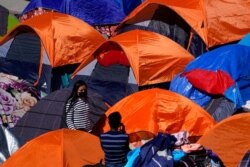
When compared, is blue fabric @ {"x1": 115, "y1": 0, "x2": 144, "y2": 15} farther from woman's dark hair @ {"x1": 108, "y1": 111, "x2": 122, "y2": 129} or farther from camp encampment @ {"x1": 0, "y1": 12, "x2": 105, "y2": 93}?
woman's dark hair @ {"x1": 108, "y1": 111, "x2": 122, "y2": 129}

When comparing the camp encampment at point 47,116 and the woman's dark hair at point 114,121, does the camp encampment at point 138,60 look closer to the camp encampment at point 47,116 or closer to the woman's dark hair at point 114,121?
the camp encampment at point 47,116

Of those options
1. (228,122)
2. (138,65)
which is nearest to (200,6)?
(138,65)

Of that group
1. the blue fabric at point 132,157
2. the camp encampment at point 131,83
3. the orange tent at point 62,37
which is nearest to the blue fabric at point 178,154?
the camp encampment at point 131,83

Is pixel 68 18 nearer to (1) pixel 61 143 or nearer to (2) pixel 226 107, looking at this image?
(2) pixel 226 107

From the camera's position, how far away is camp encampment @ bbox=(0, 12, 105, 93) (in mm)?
10652

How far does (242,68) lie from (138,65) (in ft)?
5.10

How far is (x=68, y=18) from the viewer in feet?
37.1

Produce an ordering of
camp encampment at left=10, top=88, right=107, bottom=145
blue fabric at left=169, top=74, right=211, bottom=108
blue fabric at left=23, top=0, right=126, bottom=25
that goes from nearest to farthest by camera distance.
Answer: camp encampment at left=10, top=88, right=107, bottom=145, blue fabric at left=169, top=74, right=211, bottom=108, blue fabric at left=23, top=0, right=126, bottom=25

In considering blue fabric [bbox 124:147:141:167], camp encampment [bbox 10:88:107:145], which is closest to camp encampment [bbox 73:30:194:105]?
camp encampment [bbox 10:88:107:145]

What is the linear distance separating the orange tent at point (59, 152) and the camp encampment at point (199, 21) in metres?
4.52

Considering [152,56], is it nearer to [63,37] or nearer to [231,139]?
[63,37]

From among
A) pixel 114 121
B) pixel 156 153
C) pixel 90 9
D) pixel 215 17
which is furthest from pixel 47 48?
pixel 156 153

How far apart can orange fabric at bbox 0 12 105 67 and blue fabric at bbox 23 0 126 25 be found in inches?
67.3

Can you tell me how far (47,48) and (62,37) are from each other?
34 cm
